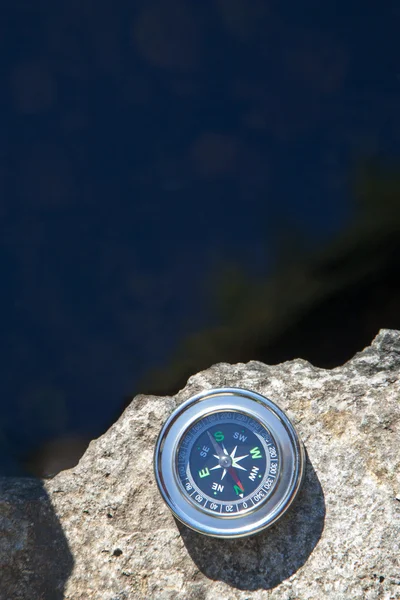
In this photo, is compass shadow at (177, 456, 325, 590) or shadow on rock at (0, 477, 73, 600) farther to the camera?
shadow on rock at (0, 477, 73, 600)

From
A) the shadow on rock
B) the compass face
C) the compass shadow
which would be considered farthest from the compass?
the shadow on rock

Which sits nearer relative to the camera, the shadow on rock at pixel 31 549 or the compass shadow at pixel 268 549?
the compass shadow at pixel 268 549

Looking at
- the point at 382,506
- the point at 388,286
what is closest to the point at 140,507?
the point at 382,506

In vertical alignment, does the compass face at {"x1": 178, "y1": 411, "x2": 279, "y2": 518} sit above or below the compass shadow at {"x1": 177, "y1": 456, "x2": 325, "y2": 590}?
above

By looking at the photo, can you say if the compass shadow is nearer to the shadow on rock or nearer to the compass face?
the compass face

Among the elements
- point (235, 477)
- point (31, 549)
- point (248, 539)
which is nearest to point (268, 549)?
point (248, 539)

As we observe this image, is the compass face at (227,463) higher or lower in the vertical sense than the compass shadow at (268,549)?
higher

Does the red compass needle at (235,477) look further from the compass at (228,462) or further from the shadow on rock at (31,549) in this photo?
the shadow on rock at (31,549)

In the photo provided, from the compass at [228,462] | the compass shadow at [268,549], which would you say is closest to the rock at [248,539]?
the compass shadow at [268,549]
